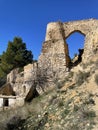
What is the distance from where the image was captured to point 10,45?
123 ft

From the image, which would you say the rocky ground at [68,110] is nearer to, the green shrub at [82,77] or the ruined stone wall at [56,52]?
the green shrub at [82,77]

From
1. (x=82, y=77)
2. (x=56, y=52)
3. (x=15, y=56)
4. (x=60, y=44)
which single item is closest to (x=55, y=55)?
(x=56, y=52)

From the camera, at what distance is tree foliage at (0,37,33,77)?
36.8 metres

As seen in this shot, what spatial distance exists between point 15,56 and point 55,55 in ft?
40.1

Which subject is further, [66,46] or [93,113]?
[66,46]

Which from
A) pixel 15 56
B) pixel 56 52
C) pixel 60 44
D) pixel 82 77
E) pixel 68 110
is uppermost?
pixel 15 56

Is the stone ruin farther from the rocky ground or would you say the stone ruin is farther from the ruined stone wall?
the rocky ground

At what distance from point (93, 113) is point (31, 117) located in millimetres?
5240

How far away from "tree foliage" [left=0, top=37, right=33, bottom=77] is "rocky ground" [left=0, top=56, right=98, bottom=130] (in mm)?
15664

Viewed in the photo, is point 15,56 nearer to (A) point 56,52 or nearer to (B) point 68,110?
(A) point 56,52

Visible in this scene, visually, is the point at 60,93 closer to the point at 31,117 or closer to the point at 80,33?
the point at 31,117

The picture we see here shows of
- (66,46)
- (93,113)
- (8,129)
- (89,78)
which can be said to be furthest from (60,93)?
(66,46)

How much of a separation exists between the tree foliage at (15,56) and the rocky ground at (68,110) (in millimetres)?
15664

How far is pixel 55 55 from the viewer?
25328mm
